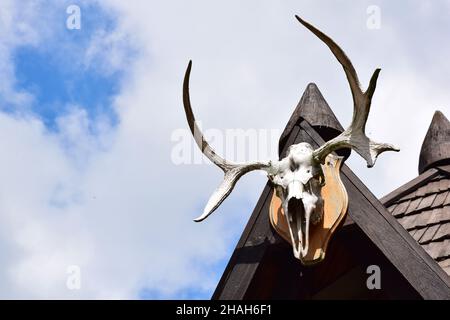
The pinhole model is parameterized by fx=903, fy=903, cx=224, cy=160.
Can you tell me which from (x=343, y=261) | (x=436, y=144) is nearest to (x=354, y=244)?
(x=343, y=261)

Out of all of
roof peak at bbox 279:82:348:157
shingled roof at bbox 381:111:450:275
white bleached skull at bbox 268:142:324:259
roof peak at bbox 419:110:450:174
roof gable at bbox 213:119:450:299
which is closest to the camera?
roof gable at bbox 213:119:450:299

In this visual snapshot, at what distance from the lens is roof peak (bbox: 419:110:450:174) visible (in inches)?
248

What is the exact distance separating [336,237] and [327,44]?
1.00m

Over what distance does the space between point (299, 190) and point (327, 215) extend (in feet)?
0.67

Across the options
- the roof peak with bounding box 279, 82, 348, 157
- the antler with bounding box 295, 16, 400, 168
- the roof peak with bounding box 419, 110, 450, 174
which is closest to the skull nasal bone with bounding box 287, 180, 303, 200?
the antler with bounding box 295, 16, 400, 168

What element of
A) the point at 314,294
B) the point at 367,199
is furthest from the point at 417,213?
the point at 367,199

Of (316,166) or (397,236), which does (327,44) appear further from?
(397,236)

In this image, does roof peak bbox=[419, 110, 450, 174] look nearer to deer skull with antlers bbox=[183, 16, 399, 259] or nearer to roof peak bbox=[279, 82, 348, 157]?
roof peak bbox=[279, 82, 348, 157]

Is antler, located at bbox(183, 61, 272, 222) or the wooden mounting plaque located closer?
the wooden mounting plaque

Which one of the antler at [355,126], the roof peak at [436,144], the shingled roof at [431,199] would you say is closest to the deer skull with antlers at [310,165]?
the antler at [355,126]

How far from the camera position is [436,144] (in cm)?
643

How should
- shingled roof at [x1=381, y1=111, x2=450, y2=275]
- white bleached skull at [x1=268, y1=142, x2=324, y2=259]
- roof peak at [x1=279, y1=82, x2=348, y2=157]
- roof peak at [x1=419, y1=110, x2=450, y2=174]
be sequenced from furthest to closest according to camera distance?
1. roof peak at [x1=419, y1=110, x2=450, y2=174]
2. shingled roof at [x1=381, y1=111, x2=450, y2=275]
3. roof peak at [x1=279, y1=82, x2=348, y2=157]
4. white bleached skull at [x1=268, y1=142, x2=324, y2=259]

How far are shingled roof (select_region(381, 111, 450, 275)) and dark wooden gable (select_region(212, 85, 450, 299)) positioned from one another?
445 mm
